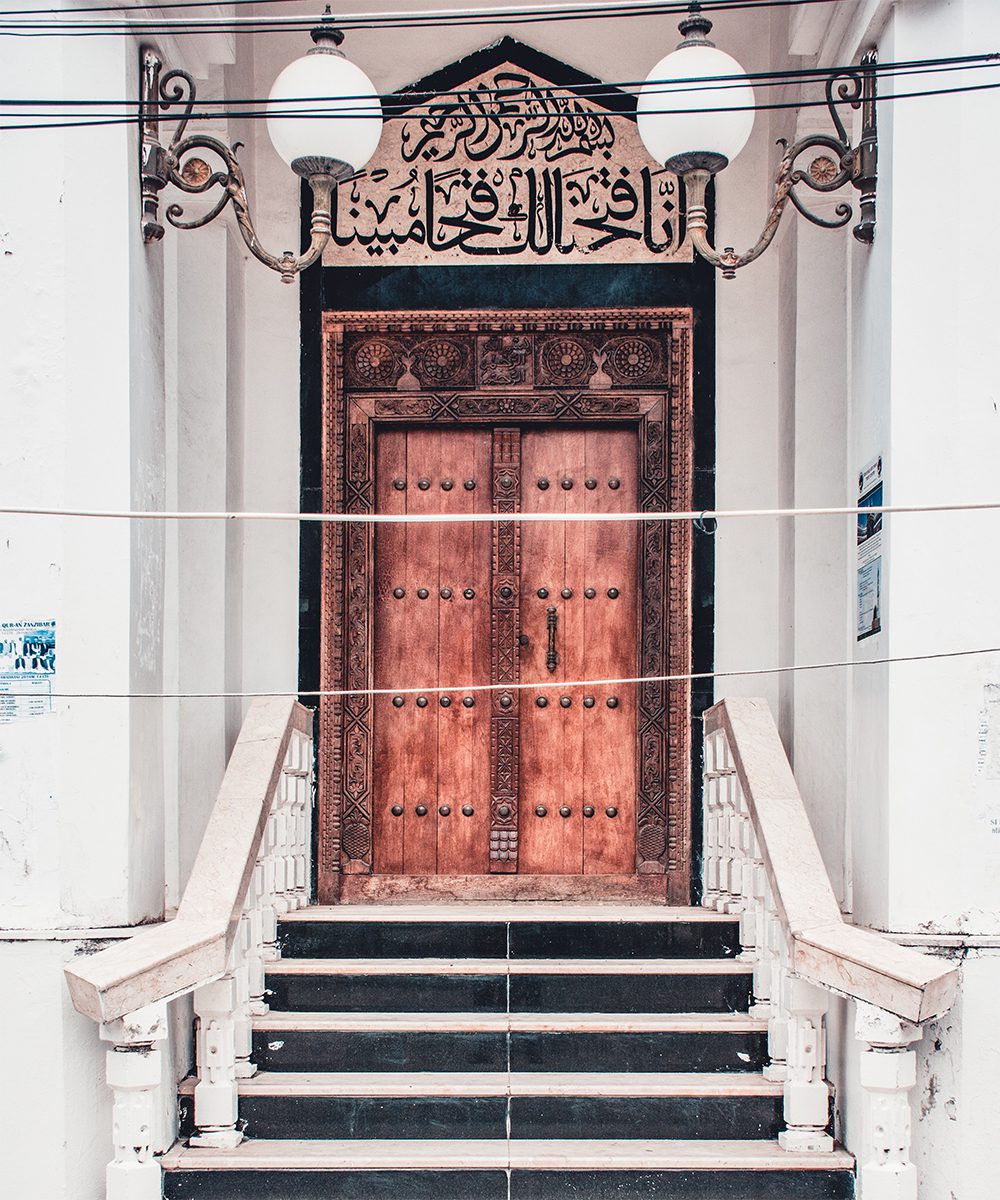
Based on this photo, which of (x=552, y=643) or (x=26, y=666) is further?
(x=552, y=643)

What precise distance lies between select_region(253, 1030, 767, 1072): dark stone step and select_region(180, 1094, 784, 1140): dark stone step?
21 cm

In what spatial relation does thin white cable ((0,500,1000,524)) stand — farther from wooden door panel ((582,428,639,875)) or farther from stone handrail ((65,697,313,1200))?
wooden door panel ((582,428,639,875))

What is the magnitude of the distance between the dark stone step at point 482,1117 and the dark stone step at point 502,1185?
0.20m

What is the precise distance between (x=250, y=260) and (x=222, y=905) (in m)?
2.88

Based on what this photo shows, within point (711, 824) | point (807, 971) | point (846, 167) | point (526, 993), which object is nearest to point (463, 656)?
point (711, 824)

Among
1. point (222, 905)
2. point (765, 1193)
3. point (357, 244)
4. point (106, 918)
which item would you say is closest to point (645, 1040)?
point (765, 1193)

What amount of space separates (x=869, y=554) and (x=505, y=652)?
1.81 meters

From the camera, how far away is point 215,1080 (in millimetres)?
4227

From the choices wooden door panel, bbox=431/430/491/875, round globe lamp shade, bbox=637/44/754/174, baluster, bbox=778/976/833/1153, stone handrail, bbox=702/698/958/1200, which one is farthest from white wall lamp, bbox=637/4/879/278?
baluster, bbox=778/976/833/1153

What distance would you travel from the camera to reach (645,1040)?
4520 mm

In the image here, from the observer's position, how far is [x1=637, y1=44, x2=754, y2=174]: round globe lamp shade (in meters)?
4.00

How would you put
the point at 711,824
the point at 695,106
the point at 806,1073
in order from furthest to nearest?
the point at 711,824, the point at 806,1073, the point at 695,106

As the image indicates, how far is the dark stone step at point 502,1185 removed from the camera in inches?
160

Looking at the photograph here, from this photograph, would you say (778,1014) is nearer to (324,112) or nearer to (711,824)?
(711,824)
